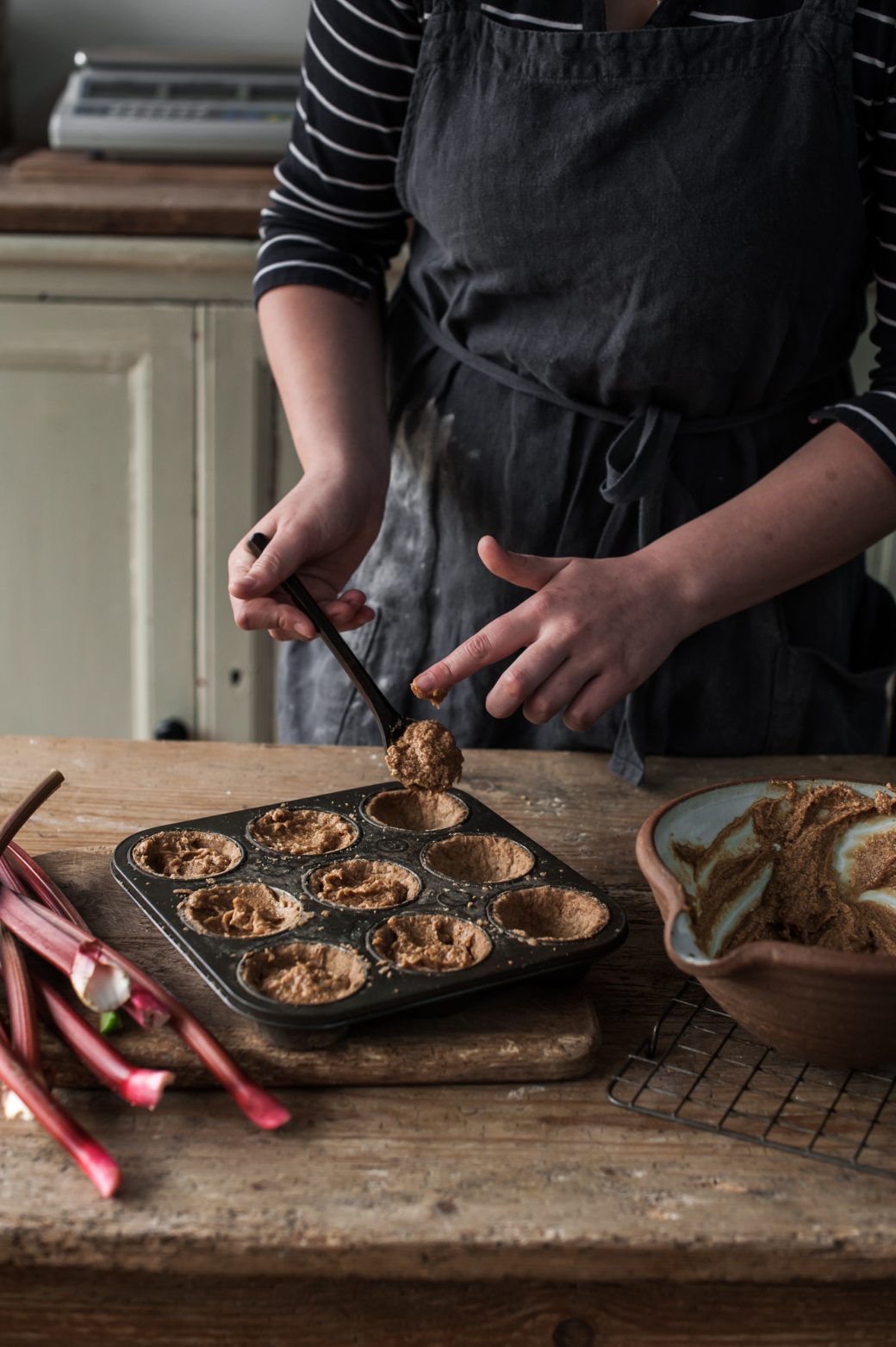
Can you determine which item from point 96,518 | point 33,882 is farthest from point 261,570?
point 96,518

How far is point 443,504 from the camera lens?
140cm

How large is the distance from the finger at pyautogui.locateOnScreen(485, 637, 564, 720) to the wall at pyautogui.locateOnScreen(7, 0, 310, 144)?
2.25 meters

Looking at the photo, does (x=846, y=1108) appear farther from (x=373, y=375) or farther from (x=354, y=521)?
(x=373, y=375)

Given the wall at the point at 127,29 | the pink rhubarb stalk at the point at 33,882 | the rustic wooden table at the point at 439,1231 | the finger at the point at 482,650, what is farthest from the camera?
the wall at the point at 127,29

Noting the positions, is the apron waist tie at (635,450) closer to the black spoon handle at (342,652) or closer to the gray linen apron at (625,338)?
the gray linen apron at (625,338)

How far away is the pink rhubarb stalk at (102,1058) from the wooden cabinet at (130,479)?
1.58m

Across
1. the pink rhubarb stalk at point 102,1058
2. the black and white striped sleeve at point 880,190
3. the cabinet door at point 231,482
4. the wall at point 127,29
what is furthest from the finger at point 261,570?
the wall at point 127,29

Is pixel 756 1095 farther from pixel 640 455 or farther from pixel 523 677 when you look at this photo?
pixel 640 455

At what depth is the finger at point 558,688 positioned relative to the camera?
104cm

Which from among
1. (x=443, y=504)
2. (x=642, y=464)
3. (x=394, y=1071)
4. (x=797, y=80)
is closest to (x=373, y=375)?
→ (x=443, y=504)

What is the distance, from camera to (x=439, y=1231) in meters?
0.65

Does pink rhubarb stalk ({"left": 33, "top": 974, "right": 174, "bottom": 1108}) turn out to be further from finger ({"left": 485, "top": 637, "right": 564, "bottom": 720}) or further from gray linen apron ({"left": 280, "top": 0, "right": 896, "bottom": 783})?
gray linen apron ({"left": 280, "top": 0, "right": 896, "bottom": 783})

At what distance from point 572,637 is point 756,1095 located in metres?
0.40

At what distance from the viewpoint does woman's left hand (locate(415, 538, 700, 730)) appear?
1016 millimetres
